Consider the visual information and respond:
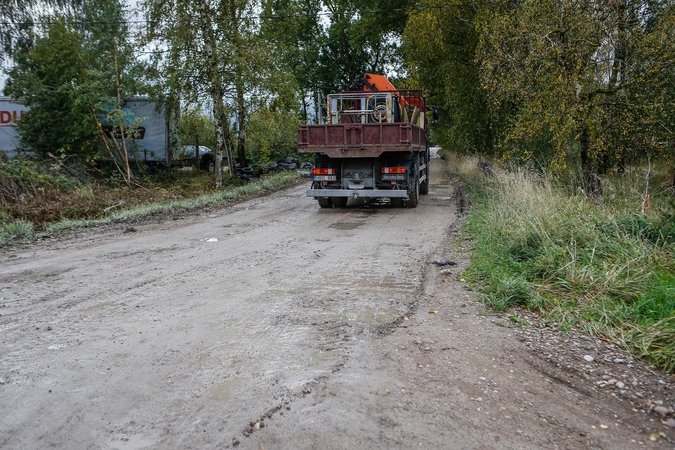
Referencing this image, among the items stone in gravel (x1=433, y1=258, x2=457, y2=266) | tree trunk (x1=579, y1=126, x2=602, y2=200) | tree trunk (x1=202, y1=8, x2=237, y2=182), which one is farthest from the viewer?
tree trunk (x1=202, y1=8, x2=237, y2=182)

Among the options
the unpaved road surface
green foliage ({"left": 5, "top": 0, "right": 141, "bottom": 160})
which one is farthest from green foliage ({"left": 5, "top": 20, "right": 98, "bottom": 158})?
the unpaved road surface

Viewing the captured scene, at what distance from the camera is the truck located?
42.5 feet

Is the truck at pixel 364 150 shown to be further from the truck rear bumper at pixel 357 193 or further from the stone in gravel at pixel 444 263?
the stone in gravel at pixel 444 263

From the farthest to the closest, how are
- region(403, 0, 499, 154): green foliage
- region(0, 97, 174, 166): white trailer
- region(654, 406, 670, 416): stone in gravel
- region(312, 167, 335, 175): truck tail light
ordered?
region(0, 97, 174, 166): white trailer < region(403, 0, 499, 154): green foliage < region(312, 167, 335, 175): truck tail light < region(654, 406, 670, 416): stone in gravel

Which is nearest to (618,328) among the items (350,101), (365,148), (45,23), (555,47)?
(555,47)

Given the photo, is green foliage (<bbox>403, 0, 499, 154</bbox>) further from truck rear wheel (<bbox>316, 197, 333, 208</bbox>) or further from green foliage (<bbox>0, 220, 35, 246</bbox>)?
green foliage (<bbox>0, 220, 35, 246</bbox>)

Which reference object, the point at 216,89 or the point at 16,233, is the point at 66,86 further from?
the point at 16,233

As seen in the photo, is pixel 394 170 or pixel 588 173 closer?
pixel 588 173

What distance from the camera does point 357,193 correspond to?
1341 centimetres

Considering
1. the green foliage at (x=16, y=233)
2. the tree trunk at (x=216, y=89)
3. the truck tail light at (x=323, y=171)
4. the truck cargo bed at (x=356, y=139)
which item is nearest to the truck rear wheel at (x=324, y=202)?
the truck tail light at (x=323, y=171)

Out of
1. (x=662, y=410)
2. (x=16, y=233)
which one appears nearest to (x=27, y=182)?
(x=16, y=233)

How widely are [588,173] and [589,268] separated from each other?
6.19m

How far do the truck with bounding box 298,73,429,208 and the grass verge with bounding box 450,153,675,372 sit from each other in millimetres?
4702

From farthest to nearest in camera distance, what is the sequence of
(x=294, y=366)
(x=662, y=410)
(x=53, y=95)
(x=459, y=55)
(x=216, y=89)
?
(x=216, y=89), (x=53, y=95), (x=459, y=55), (x=294, y=366), (x=662, y=410)
